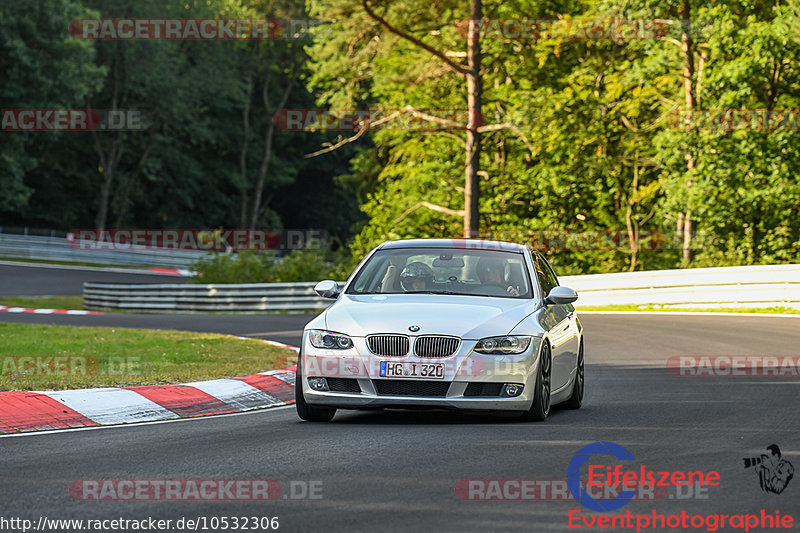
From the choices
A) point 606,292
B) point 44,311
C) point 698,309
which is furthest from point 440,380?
point 44,311

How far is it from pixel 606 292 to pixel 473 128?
8776 millimetres

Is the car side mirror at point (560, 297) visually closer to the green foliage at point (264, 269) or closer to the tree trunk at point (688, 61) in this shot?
the green foliage at point (264, 269)

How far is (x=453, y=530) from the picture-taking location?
19.5 ft

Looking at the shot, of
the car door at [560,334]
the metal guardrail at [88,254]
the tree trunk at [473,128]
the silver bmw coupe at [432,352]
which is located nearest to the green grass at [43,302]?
the tree trunk at [473,128]

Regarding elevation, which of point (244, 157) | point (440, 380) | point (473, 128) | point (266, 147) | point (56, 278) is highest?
point (266, 147)

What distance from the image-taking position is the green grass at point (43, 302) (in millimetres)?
35250

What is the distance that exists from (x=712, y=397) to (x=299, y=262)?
2577cm

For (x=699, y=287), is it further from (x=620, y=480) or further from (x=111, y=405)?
(x=620, y=480)

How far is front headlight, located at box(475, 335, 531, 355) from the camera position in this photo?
9.88m

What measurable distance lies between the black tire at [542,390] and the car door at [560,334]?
0.17 meters

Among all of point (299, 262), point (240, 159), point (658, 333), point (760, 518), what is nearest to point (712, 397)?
point (760, 518)

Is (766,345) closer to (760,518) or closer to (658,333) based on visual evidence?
(658,333)

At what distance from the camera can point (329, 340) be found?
1009cm

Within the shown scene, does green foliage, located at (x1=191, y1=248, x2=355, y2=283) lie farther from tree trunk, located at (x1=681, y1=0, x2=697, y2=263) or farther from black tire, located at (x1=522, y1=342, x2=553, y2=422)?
black tire, located at (x1=522, y1=342, x2=553, y2=422)
